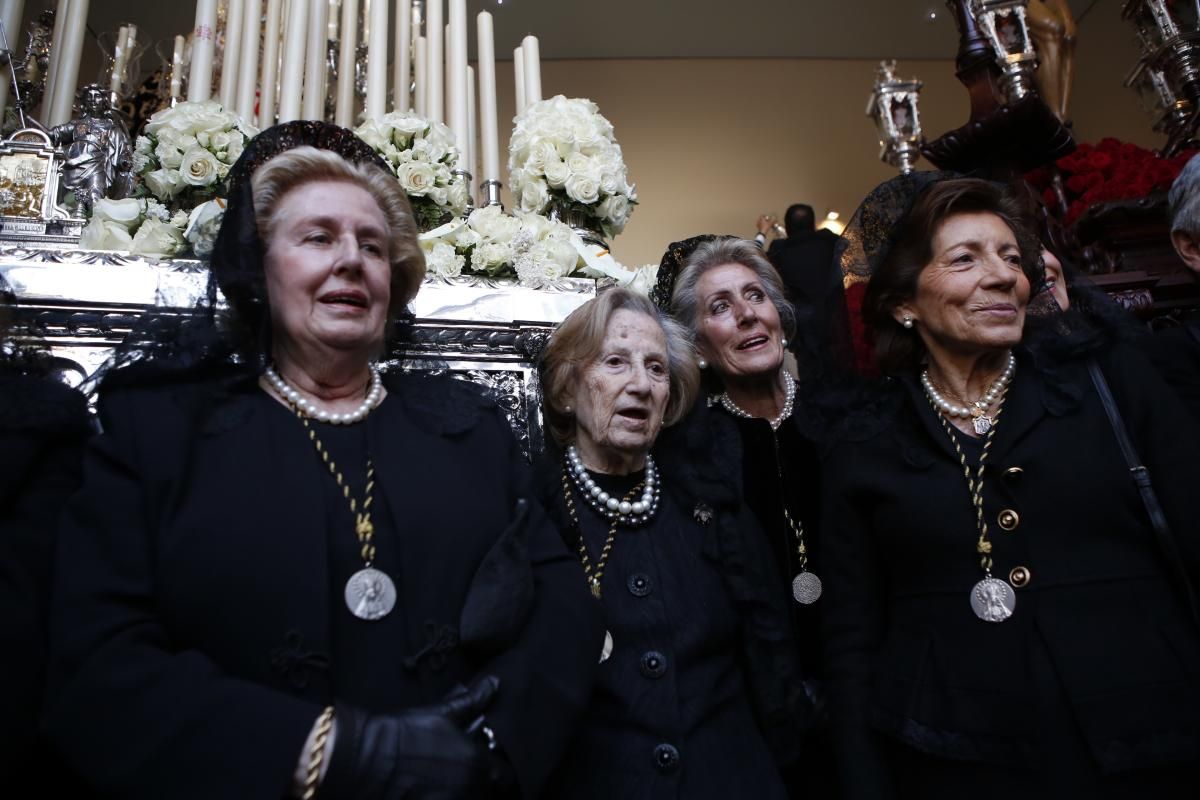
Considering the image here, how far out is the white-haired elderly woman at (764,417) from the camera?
6.48 ft

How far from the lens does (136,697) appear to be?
3.46 feet

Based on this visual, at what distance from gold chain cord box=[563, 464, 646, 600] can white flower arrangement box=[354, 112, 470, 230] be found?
2.80 ft

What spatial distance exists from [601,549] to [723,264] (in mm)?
1061

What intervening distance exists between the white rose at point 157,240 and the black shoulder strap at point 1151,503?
1950mm

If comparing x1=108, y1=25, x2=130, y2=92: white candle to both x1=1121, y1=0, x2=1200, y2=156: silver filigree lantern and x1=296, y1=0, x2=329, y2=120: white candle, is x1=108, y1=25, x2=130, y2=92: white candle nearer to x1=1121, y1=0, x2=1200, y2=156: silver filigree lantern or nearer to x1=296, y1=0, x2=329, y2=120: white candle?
x1=296, y1=0, x2=329, y2=120: white candle

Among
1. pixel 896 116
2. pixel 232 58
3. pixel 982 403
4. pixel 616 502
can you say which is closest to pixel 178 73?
pixel 232 58

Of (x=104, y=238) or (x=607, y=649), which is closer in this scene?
(x=607, y=649)

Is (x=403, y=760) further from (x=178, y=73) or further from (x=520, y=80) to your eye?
(x=178, y=73)

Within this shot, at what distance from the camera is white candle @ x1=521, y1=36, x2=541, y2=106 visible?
8.91 feet

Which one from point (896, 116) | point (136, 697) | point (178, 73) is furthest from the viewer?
point (896, 116)

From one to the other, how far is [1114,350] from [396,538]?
1419mm

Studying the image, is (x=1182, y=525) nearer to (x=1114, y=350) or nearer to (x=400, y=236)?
(x=1114, y=350)

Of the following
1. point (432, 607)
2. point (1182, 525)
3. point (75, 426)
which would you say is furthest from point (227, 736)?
point (1182, 525)

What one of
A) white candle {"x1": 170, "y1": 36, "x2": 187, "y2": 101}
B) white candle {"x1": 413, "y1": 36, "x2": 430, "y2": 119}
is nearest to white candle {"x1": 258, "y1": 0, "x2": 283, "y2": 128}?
white candle {"x1": 413, "y1": 36, "x2": 430, "y2": 119}
